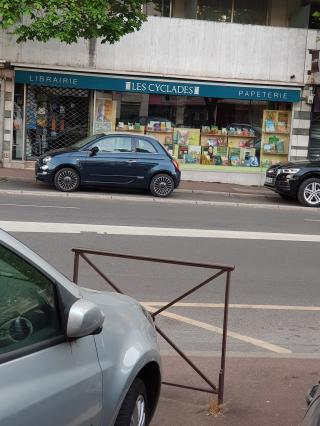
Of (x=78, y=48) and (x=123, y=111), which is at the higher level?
(x=78, y=48)

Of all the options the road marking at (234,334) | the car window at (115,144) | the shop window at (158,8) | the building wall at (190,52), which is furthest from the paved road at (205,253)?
the shop window at (158,8)

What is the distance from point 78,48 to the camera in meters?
20.1

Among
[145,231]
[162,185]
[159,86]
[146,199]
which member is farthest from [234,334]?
[159,86]

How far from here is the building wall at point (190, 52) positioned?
65.7 ft

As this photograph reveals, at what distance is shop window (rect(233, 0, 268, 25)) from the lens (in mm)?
21641

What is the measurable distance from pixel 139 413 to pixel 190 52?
18679 mm

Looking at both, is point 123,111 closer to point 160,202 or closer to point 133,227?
point 160,202

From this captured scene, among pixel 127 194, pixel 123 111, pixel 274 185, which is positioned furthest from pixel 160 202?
pixel 123 111

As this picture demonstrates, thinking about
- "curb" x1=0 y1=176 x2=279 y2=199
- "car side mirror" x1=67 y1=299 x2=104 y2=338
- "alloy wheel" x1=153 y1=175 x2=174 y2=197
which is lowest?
"curb" x1=0 y1=176 x2=279 y2=199

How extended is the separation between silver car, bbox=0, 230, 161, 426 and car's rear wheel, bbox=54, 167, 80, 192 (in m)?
12.8

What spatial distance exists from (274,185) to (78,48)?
7.93m

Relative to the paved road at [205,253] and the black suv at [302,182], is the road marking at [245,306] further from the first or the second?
the black suv at [302,182]

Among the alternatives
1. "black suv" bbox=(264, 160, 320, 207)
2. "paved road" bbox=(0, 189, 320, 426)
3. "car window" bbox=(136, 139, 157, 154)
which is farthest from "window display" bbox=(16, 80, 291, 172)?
"paved road" bbox=(0, 189, 320, 426)

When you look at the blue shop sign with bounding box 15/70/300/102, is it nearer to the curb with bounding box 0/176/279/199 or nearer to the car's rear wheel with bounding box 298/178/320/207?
the curb with bounding box 0/176/279/199
